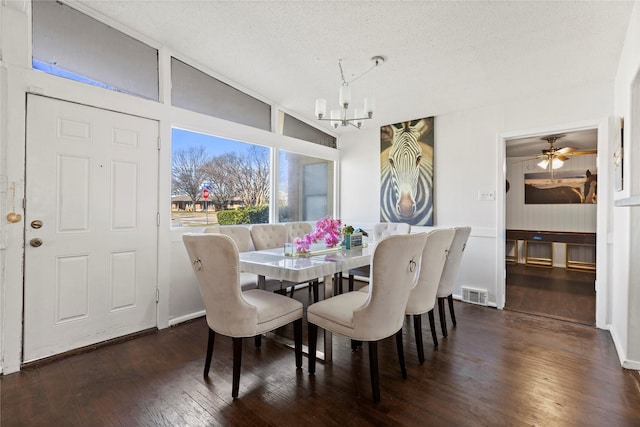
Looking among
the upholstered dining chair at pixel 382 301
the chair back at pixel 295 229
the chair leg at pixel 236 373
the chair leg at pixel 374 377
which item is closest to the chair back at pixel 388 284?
the upholstered dining chair at pixel 382 301

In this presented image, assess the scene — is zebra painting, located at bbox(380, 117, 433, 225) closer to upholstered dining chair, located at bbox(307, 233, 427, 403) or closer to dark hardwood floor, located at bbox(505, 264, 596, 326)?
dark hardwood floor, located at bbox(505, 264, 596, 326)

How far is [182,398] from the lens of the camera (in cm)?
191

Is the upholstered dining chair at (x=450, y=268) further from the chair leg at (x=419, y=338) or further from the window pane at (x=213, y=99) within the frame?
the window pane at (x=213, y=99)

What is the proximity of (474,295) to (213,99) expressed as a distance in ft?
12.7

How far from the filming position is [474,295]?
384cm

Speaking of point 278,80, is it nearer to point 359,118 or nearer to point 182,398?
point 359,118

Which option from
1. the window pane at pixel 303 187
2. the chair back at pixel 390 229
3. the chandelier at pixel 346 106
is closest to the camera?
the chandelier at pixel 346 106

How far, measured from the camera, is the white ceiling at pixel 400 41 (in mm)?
2326

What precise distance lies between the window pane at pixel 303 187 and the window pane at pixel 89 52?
6.20 feet

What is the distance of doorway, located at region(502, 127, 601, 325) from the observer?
485cm

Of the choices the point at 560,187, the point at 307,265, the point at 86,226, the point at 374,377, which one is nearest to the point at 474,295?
the point at 374,377

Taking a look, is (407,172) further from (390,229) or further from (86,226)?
(86,226)

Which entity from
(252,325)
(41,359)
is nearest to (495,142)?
(252,325)

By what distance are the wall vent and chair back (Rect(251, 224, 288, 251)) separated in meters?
2.35
